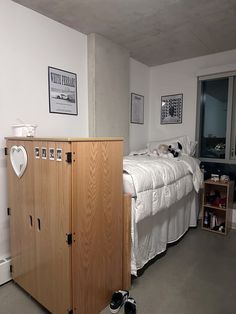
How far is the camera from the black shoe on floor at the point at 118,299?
1613mm

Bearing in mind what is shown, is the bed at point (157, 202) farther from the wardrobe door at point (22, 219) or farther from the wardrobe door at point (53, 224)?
the wardrobe door at point (22, 219)

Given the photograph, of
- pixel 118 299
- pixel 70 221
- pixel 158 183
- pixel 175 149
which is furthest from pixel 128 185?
pixel 175 149

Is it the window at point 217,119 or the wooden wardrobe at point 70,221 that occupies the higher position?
the window at point 217,119

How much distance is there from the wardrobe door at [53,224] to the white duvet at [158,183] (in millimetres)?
682

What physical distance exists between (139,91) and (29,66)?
2.05m

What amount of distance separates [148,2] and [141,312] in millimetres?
2636

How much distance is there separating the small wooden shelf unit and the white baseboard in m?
2.49

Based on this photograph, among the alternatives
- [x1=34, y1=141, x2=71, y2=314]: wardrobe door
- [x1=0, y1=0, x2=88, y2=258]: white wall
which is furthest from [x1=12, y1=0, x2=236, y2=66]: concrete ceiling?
[x1=34, y1=141, x2=71, y2=314]: wardrobe door

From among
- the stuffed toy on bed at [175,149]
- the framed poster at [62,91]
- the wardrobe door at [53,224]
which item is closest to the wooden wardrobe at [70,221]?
the wardrobe door at [53,224]

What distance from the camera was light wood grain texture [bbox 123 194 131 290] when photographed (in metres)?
1.82

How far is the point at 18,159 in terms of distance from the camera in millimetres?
1775

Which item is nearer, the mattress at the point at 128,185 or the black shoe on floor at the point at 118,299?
the black shoe on floor at the point at 118,299

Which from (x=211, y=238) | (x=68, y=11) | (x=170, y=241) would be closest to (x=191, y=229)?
(x=211, y=238)

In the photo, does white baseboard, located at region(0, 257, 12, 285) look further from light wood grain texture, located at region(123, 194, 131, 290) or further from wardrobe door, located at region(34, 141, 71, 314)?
light wood grain texture, located at region(123, 194, 131, 290)
